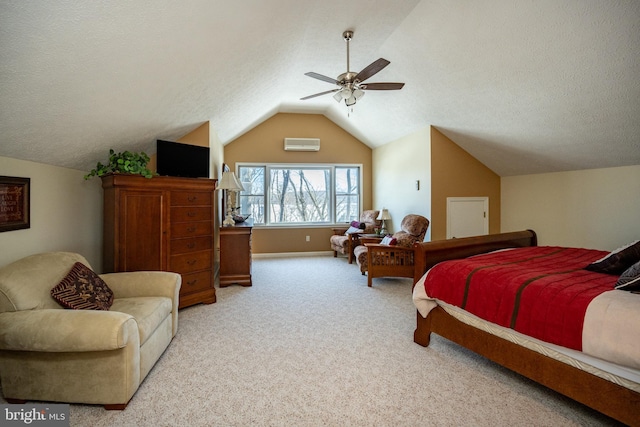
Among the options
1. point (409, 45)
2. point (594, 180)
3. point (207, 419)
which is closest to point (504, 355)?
point (207, 419)

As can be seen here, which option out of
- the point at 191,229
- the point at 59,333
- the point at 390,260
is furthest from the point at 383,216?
the point at 59,333

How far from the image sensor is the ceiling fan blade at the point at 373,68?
2.78 metres

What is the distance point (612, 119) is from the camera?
3.27 metres

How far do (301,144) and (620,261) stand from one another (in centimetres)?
552

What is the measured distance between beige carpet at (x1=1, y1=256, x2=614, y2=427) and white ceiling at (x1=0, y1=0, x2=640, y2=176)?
1999 mm

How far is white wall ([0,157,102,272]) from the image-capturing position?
2281 millimetres

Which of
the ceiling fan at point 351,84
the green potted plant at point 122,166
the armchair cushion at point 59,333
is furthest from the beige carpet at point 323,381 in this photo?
the ceiling fan at point 351,84

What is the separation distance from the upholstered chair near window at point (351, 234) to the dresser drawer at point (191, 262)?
2.86 m

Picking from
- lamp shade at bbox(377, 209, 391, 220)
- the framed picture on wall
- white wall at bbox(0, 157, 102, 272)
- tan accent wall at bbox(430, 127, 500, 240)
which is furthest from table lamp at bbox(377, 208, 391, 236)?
the framed picture on wall

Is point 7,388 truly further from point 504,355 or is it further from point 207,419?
point 504,355

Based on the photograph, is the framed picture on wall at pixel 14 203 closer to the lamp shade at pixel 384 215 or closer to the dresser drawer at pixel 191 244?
the dresser drawer at pixel 191 244

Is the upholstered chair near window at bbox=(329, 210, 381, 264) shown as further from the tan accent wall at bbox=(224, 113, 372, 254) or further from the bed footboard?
the bed footboard

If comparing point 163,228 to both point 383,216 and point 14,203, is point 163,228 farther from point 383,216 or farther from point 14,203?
point 383,216

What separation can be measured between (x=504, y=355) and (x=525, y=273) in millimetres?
567
